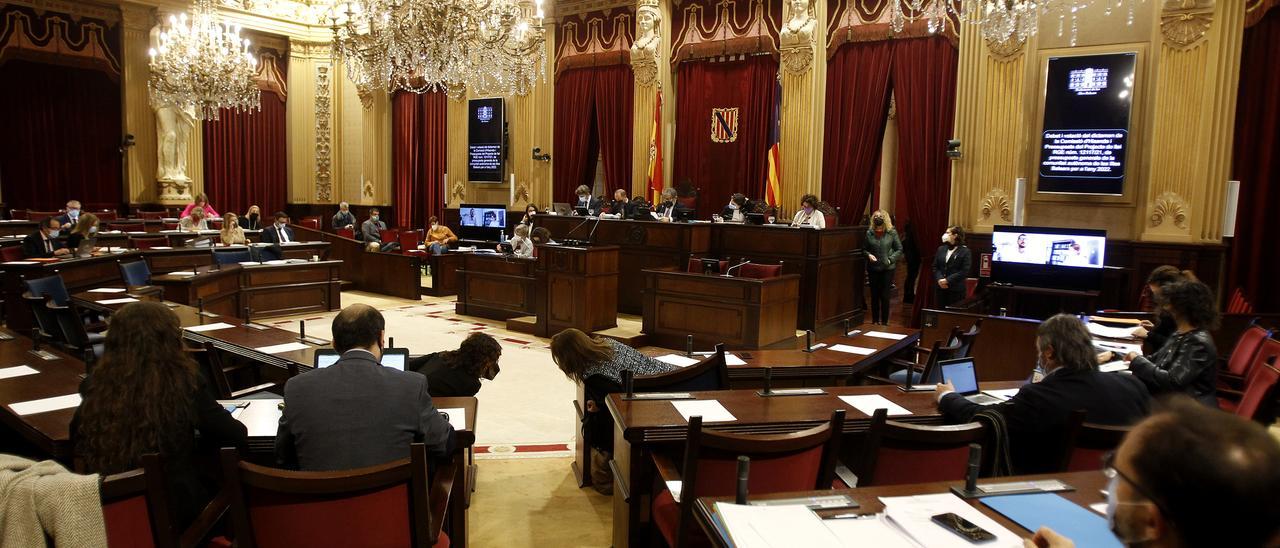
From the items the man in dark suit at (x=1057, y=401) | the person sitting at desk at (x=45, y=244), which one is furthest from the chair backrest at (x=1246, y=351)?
the person sitting at desk at (x=45, y=244)

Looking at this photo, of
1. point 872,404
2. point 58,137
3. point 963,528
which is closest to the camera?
point 963,528

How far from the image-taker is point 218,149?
14.8m

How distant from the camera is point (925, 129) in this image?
Answer: 31.7 feet

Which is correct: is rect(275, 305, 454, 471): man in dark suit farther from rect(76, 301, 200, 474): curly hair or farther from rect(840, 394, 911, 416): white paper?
rect(840, 394, 911, 416): white paper

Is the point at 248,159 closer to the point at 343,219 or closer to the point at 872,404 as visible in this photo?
the point at 343,219

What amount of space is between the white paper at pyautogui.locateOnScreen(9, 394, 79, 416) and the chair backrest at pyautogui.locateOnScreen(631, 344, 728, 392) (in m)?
2.23

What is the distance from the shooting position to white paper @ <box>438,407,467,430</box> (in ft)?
9.48

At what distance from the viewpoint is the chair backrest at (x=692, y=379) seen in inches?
129

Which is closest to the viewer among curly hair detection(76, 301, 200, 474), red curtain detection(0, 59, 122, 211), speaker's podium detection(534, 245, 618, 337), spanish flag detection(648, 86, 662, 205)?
curly hair detection(76, 301, 200, 474)

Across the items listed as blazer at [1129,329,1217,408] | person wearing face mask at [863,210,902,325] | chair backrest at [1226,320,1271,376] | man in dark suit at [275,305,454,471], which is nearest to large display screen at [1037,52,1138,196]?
person wearing face mask at [863,210,902,325]

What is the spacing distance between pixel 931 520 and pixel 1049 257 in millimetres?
6739

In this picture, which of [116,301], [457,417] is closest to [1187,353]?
[457,417]

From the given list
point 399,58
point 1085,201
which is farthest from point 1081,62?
point 399,58

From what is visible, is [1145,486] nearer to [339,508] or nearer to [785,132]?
[339,508]
